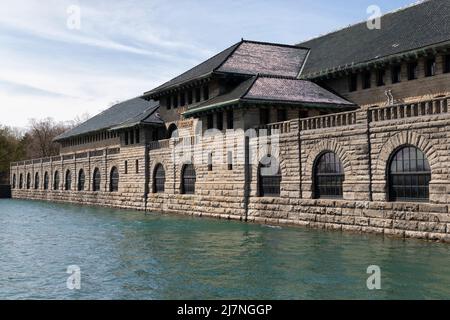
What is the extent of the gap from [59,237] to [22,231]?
480cm

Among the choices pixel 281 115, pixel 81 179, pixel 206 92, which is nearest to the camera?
pixel 281 115

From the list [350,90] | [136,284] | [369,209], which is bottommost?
[136,284]

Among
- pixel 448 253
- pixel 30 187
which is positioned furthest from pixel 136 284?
pixel 30 187

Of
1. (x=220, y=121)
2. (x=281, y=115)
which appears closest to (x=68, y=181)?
(x=220, y=121)

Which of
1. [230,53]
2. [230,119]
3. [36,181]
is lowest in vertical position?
[36,181]

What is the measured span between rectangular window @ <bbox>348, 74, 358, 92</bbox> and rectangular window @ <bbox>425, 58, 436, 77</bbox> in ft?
18.1

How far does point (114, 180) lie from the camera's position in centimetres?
5212

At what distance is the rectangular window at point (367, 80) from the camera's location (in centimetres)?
3378

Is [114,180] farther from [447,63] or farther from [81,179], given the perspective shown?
[447,63]

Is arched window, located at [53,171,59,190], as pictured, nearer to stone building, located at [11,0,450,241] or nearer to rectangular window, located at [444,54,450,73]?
stone building, located at [11,0,450,241]

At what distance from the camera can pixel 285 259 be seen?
18609mm

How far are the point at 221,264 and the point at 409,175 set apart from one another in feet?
32.6
